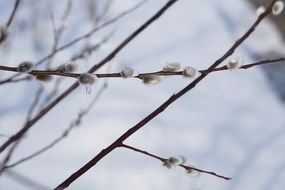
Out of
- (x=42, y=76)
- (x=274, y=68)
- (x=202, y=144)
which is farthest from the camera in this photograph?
(x=274, y=68)

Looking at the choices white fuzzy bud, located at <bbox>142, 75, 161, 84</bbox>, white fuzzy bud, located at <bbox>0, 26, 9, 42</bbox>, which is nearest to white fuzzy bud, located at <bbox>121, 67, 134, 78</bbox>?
white fuzzy bud, located at <bbox>142, 75, 161, 84</bbox>

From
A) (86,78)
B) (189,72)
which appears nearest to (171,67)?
(189,72)

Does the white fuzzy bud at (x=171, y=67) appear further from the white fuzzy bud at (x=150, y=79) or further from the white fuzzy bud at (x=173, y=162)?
the white fuzzy bud at (x=173, y=162)

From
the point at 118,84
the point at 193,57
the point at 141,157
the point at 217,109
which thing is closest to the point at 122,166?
the point at 141,157

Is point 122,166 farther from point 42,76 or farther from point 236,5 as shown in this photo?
point 236,5

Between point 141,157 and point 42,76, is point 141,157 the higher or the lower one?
the higher one

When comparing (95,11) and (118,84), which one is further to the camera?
(95,11)

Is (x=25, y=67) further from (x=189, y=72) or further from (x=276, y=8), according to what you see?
(x=276, y=8)

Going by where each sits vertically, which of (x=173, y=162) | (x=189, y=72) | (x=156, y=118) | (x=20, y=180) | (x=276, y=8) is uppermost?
(x=156, y=118)
